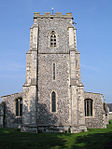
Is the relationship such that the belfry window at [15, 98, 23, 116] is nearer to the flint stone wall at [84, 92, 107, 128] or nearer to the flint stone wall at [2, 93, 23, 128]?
the flint stone wall at [2, 93, 23, 128]

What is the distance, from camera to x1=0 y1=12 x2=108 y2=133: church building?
18.7 metres

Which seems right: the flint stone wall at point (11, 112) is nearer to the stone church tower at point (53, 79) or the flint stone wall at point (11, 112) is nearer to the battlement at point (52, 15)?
the stone church tower at point (53, 79)

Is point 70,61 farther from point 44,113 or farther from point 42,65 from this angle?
point 44,113

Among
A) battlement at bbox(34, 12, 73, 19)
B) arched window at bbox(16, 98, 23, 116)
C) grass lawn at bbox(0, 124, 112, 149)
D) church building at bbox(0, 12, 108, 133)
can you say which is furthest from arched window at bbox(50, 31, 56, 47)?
grass lawn at bbox(0, 124, 112, 149)

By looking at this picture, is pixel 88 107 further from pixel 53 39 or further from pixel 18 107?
pixel 53 39

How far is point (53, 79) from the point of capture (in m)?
20.3

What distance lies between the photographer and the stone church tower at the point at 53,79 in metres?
18.7

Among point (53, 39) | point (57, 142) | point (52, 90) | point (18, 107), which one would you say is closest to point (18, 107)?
point (18, 107)

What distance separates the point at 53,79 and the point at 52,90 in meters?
1.37

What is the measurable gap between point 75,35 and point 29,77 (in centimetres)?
836

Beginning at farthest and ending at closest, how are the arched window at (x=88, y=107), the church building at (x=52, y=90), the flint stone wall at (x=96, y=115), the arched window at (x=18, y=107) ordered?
the arched window at (x=88, y=107) → the arched window at (x=18, y=107) → the flint stone wall at (x=96, y=115) → the church building at (x=52, y=90)

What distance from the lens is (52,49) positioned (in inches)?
841

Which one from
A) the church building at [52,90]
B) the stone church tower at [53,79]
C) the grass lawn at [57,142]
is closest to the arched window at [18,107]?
the church building at [52,90]

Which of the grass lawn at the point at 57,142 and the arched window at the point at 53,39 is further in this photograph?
the arched window at the point at 53,39
